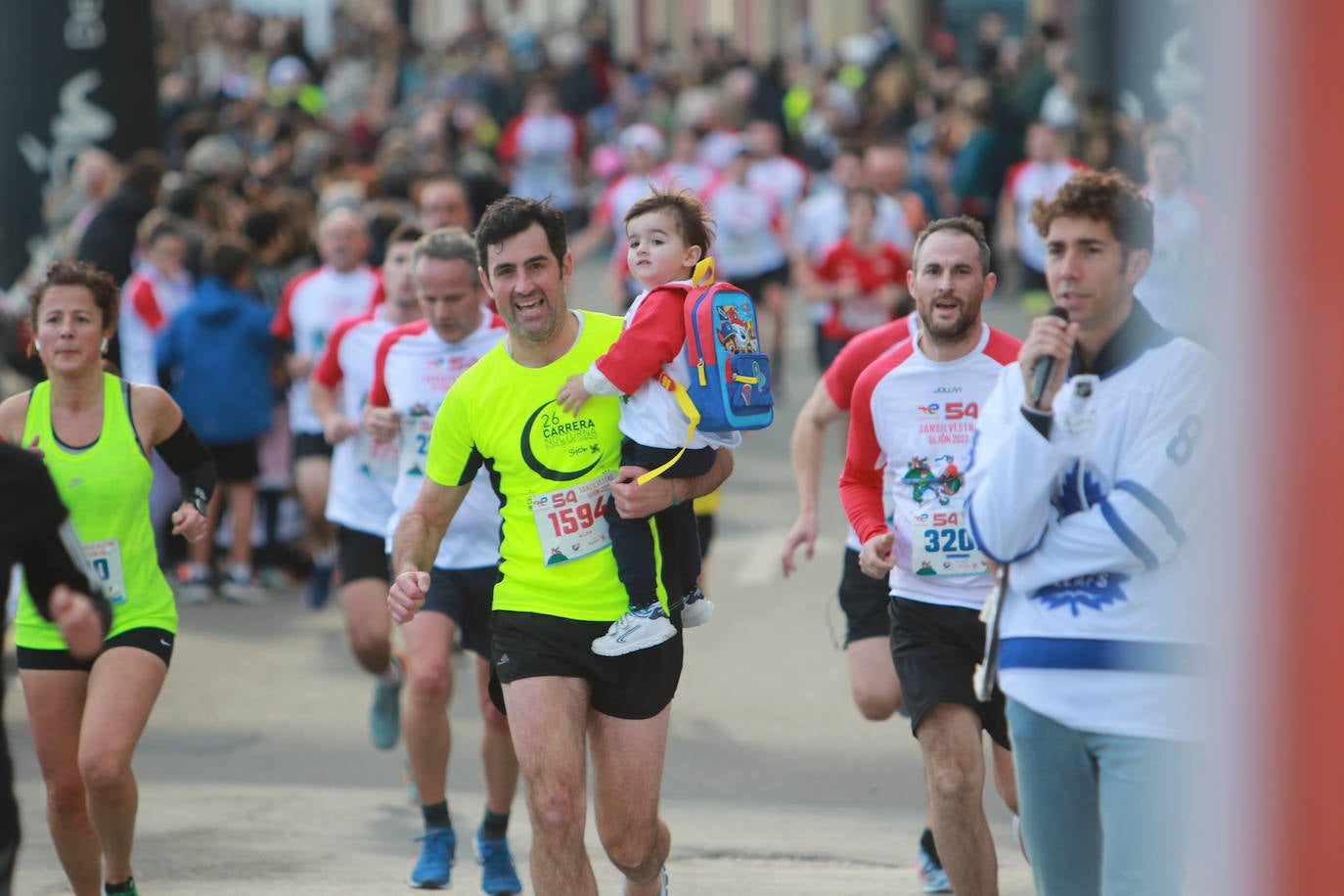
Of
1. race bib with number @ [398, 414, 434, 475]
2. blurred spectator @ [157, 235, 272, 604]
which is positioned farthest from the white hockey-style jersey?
blurred spectator @ [157, 235, 272, 604]

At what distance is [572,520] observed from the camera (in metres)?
4.96

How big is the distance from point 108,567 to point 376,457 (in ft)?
6.83

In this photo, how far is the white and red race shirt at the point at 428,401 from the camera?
6.37 m

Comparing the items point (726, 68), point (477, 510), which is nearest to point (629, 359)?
point (477, 510)

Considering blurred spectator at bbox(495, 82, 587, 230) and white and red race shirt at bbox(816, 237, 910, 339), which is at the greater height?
blurred spectator at bbox(495, 82, 587, 230)

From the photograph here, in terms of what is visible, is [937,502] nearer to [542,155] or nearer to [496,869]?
[496,869]

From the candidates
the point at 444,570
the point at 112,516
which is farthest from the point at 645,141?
the point at 112,516

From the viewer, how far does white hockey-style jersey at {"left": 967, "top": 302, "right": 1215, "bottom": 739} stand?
3.74m

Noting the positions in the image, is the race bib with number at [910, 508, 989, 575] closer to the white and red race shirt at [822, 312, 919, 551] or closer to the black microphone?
the white and red race shirt at [822, 312, 919, 551]

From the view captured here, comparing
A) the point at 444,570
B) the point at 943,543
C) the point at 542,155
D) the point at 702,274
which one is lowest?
the point at 444,570

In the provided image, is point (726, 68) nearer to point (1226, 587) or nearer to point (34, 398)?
point (34, 398)

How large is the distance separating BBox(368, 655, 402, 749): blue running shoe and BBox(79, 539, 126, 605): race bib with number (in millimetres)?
2572

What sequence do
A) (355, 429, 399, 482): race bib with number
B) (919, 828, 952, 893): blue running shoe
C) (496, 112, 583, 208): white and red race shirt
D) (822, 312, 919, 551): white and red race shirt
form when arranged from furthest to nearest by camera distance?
1. (496, 112, 583, 208): white and red race shirt
2. (355, 429, 399, 482): race bib with number
3. (919, 828, 952, 893): blue running shoe
4. (822, 312, 919, 551): white and red race shirt

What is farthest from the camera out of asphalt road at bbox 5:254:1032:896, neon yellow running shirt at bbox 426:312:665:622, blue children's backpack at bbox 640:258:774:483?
asphalt road at bbox 5:254:1032:896
